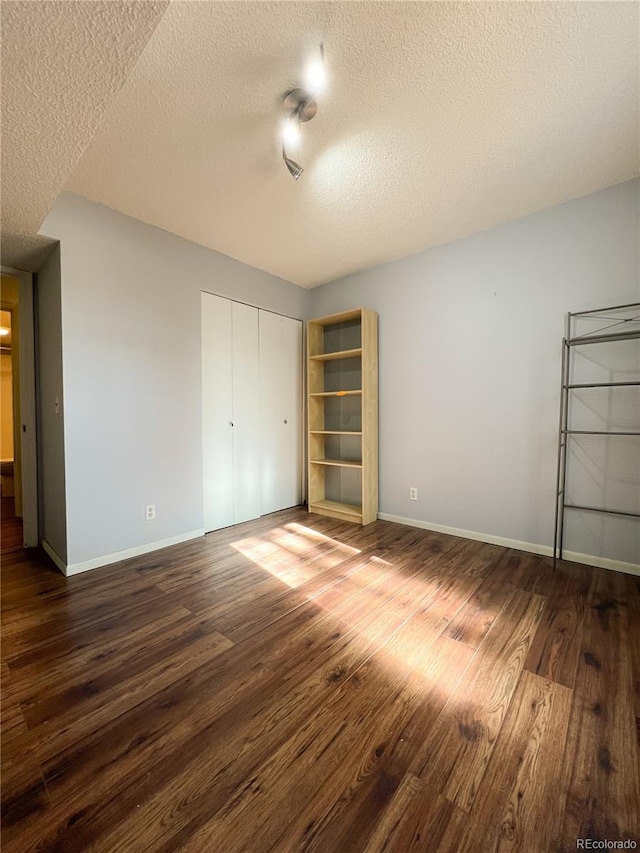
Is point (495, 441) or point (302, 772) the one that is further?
point (495, 441)

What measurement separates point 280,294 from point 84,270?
188cm

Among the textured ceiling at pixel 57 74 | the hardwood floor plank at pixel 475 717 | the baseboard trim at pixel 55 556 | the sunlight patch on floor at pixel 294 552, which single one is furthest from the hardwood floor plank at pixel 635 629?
the baseboard trim at pixel 55 556

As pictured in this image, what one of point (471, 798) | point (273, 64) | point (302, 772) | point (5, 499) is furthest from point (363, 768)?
point (5, 499)

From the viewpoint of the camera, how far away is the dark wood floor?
0.87 metres

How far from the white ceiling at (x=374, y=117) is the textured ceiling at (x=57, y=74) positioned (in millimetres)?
28

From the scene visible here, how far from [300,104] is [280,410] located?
2578 mm

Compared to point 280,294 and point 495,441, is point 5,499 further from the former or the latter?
point 495,441

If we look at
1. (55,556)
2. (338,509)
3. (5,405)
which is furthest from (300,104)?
(5,405)

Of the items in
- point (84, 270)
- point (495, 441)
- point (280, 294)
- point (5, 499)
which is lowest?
point (5, 499)

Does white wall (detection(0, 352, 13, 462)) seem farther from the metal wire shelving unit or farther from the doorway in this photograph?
the metal wire shelving unit

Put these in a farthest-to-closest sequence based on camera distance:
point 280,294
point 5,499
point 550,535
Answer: point 5,499
point 280,294
point 550,535

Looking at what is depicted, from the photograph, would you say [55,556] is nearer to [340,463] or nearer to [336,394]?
[340,463]

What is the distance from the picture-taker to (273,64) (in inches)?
55.1

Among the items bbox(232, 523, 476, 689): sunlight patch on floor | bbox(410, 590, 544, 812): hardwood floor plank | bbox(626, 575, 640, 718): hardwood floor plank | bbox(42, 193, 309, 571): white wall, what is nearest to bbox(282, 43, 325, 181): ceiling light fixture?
bbox(42, 193, 309, 571): white wall
